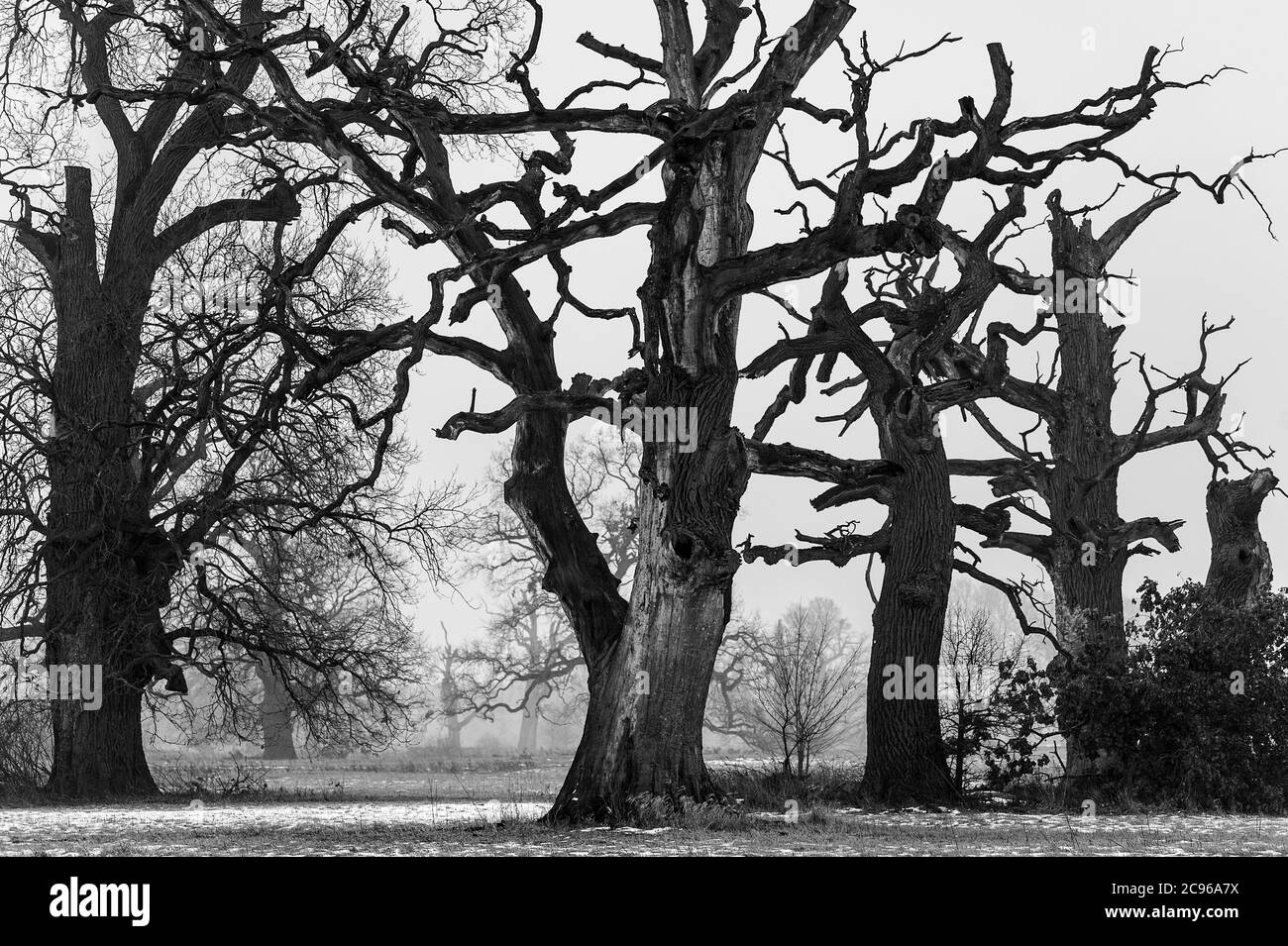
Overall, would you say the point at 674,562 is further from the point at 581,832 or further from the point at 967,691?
the point at 967,691

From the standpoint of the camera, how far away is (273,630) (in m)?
20.8

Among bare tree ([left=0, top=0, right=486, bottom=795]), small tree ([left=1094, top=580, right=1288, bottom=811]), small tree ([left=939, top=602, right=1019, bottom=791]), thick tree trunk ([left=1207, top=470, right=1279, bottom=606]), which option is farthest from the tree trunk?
thick tree trunk ([left=1207, top=470, right=1279, bottom=606])

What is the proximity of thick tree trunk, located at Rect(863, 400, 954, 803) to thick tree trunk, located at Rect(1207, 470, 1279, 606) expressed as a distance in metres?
5.35

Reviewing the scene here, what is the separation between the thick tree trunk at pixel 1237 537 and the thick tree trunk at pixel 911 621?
5349mm

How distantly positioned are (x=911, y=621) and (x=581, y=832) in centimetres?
629

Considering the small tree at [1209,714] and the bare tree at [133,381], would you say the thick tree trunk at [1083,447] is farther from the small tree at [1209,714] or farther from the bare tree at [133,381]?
the bare tree at [133,381]

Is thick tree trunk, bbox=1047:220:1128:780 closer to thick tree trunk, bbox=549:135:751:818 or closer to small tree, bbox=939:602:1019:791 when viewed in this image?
small tree, bbox=939:602:1019:791

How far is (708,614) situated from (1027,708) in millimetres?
6032

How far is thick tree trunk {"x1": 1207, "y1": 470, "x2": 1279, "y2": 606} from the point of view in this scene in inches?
811

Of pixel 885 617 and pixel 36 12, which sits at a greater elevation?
pixel 36 12
